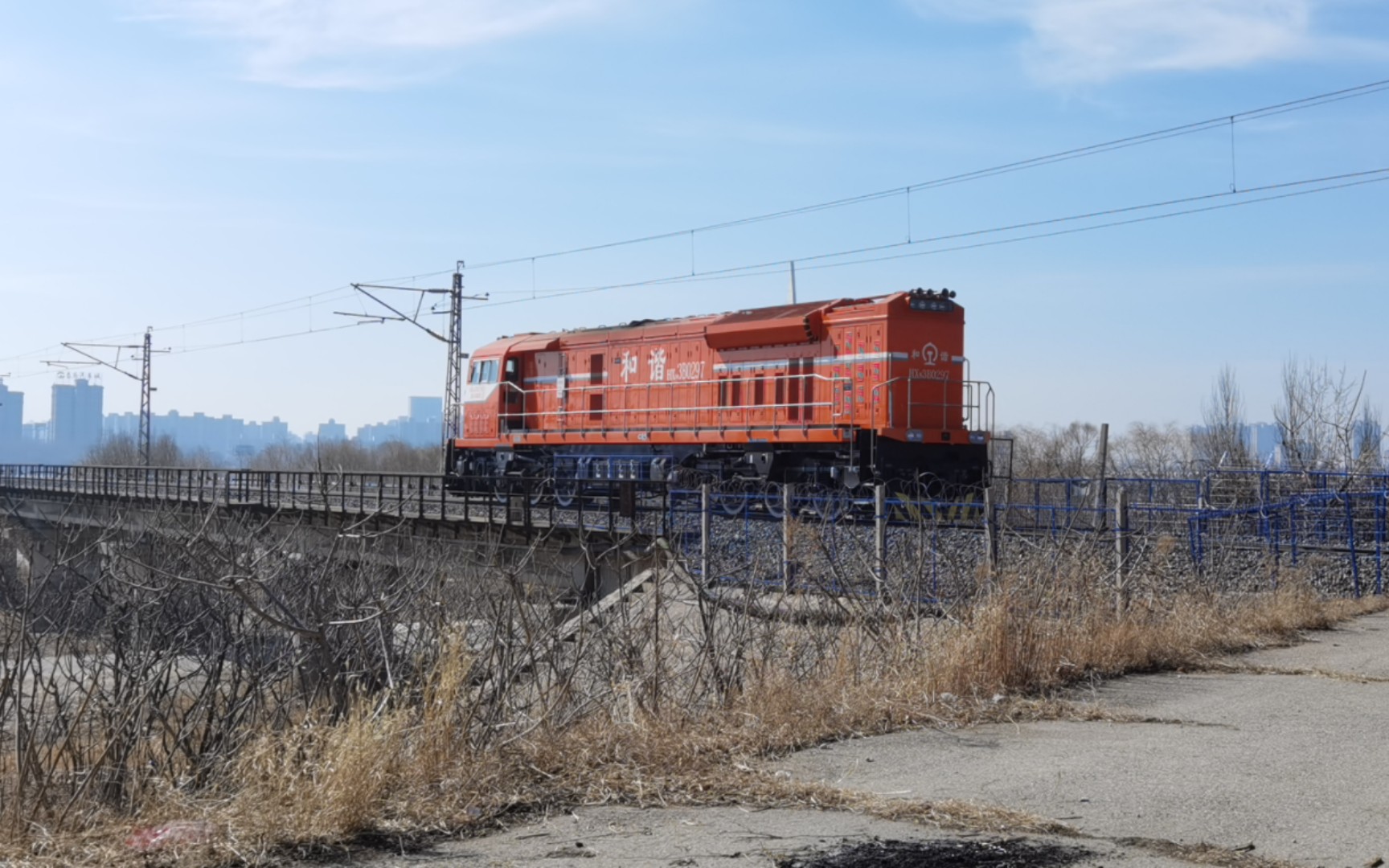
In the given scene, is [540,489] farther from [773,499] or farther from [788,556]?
[788,556]

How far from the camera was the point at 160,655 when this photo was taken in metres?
7.77

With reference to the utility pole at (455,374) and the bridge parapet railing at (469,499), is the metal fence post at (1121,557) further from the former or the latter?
the utility pole at (455,374)

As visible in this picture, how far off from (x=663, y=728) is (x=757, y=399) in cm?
1834

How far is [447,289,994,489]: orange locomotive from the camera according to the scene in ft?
76.8

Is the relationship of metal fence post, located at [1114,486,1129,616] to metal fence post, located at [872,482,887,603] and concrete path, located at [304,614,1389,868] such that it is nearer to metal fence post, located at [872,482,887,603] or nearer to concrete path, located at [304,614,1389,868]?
metal fence post, located at [872,482,887,603]

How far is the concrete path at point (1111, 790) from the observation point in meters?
5.41

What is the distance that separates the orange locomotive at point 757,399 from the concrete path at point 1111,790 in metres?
13.7

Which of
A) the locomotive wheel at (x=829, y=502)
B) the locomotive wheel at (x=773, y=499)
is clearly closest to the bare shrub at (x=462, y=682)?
the locomotive wheel at (x=829, y=502)

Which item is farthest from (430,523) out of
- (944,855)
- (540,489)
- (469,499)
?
(944,855)

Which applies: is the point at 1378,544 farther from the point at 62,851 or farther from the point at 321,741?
the point at 62,851

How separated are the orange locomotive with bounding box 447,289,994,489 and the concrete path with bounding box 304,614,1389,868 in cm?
1375

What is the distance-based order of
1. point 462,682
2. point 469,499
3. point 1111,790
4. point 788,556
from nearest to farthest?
1. point 1111,790
2. point 462,682
3. point 788,556
4. point 469,499

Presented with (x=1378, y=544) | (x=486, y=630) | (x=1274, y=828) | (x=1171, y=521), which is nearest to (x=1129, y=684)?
(x=1274, y=828)

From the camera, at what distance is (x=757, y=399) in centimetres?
2561
